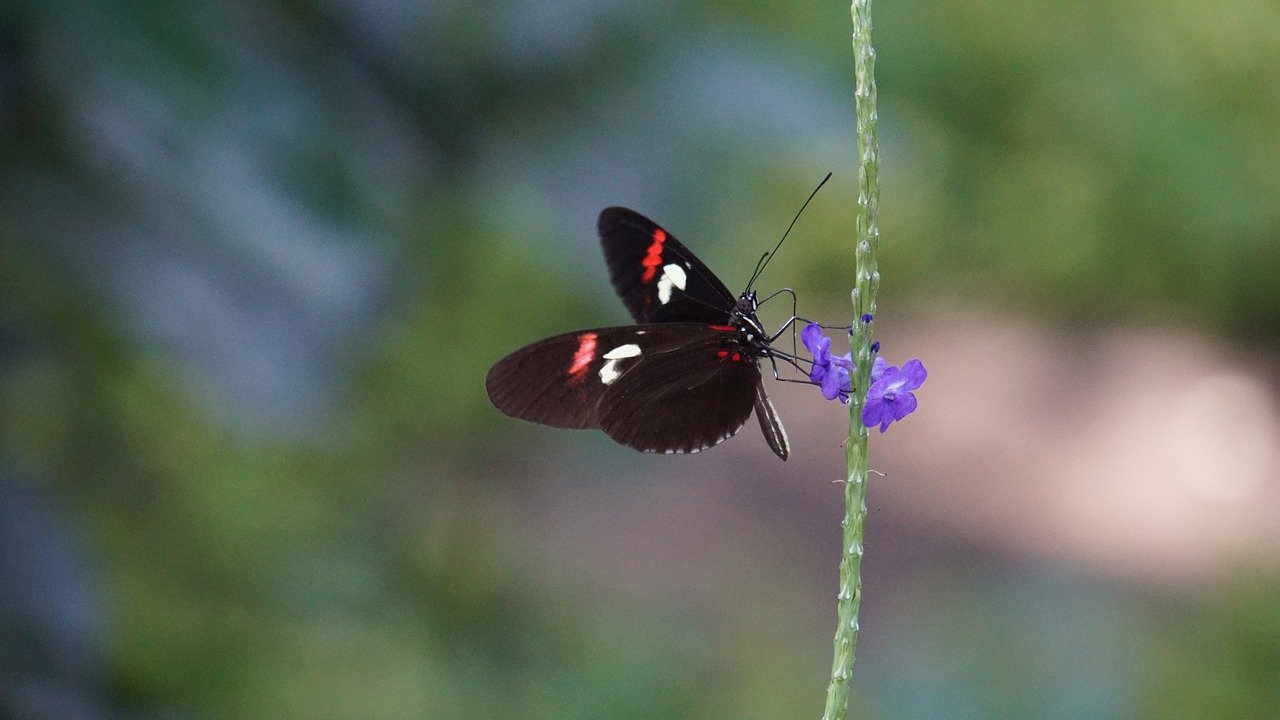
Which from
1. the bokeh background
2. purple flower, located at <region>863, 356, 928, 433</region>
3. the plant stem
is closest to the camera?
the plant stem

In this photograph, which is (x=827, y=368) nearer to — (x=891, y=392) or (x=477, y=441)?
(x=891, y=392)

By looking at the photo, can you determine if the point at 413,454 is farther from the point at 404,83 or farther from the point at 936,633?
the point at 404,83

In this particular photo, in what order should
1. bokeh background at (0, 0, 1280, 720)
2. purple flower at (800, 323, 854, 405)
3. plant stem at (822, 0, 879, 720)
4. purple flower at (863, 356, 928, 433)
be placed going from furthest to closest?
bokeh background at (0, 0, 1280, 720) < purple flower at (800, 323, 854, 405) < purple flower at (863, 356, 928, 433) < plant stem at (822, 0, 879, 720)

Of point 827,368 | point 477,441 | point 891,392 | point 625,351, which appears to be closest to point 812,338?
point 827,368

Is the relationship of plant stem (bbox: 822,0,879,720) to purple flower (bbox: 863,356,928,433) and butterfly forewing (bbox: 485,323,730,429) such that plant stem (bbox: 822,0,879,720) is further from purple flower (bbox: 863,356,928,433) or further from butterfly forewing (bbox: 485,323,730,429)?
butterfly forewing (bbox: 485,323,730,429)

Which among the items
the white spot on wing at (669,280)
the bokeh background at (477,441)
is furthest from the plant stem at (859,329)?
the bokeh background at (477,441)

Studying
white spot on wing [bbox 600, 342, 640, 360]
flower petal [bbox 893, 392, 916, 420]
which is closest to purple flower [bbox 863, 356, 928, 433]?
flower petal [bbox 893, 392, 916, 420]
